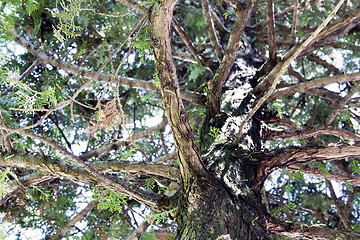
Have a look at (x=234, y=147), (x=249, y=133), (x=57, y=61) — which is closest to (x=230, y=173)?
(x=234, y=147)

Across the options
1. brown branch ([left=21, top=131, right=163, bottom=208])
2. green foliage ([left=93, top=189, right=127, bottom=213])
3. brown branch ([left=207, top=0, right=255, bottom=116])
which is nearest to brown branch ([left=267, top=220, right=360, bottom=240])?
brown branch ([left=21, top=131, right=163, bottom=208])

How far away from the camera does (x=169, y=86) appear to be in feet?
6.21

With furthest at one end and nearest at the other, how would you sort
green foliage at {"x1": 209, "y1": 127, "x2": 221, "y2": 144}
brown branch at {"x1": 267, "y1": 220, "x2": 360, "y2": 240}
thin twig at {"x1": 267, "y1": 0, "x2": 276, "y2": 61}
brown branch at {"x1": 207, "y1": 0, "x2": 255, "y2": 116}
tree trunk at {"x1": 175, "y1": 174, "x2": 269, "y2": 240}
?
thin twig at {"x1": 267, "y1": 0, "x2": 276, "y2": 61}
brown branch at {"x1": 207, "y1": 0, "x2": 255, "y2": 116}
green foliage at {"x1": 209, "y1": 127, "x2": 221, "y2": 144}
brown branch at {"x1": 267, "y1": 220, "x2": 360, "y2": 240}
tree trunk at {"x1": 175, "y1": 174, "x2": 269, "y2": 240}

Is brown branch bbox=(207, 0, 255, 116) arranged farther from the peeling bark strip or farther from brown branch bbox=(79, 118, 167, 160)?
brown branch bbox=(79, 118, 167, 160)

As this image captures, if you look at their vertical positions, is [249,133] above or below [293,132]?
below

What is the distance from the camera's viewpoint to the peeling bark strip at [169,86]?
1863 millimetres

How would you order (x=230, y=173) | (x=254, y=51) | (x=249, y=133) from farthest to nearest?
(x=254, y=51) < (x=249, y=133) < (x=230, y=173)

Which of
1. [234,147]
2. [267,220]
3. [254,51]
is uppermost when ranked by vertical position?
[254,51]

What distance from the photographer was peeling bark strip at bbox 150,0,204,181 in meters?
1.86

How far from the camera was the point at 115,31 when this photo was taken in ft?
13.6

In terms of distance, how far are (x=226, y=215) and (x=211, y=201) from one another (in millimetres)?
118

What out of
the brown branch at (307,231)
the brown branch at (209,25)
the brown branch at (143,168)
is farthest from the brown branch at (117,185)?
the brown branch at (209,25)

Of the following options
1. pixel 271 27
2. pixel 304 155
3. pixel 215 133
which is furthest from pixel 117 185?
pixel 271 27

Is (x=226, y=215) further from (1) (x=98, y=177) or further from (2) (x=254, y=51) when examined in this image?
(2) (x=254, y=51)
